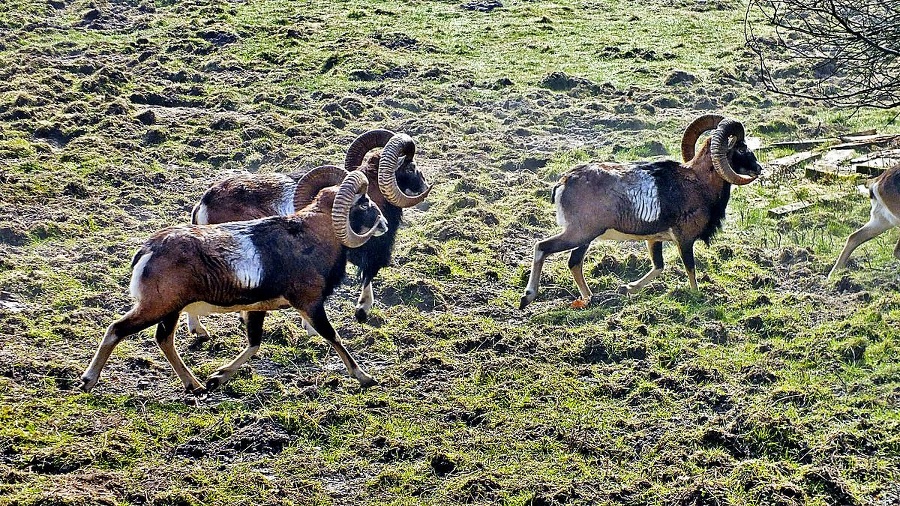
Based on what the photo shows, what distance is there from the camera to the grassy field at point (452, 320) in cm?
859

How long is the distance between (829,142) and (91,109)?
12.3m

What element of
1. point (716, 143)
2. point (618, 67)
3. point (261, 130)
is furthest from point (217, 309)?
point (618, 67)

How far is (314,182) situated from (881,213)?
21.0 feet

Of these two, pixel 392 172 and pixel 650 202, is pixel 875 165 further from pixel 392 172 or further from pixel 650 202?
pixel 392 172

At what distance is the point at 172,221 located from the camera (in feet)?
48.5

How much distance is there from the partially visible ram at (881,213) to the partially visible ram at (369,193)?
4.90 meters

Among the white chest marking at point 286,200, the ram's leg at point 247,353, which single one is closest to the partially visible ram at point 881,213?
the white chest marking at point 286,200

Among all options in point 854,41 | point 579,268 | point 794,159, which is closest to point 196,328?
point 579,268

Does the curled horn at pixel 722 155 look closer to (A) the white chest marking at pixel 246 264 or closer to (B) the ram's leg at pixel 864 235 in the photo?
(B) the ram's leg at pixel 864 235

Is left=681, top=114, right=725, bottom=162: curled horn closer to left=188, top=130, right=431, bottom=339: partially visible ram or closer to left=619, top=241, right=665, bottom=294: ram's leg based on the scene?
left=619, top=241, right=665, bottom=294: ram's leg

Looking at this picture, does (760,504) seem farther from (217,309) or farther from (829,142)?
(829,142)

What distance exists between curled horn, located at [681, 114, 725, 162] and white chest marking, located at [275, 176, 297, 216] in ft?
15.5

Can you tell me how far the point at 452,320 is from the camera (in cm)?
1163

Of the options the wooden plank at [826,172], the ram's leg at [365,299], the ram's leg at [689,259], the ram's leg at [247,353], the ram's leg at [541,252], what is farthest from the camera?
the wooden plank at [826,172]
